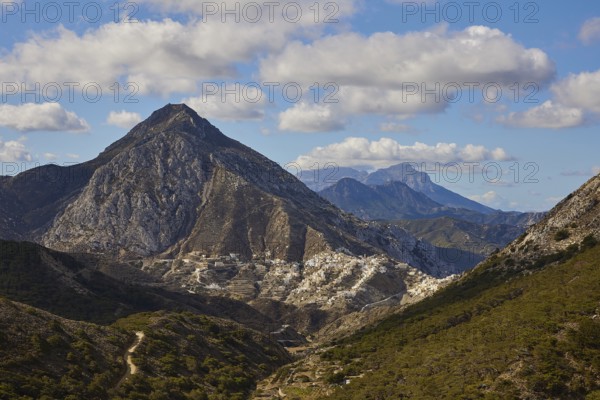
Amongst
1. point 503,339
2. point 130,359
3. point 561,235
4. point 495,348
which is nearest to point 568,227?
point 561,235

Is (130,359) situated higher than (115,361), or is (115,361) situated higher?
(115,361)

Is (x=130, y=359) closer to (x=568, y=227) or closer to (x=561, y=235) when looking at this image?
(x=561, y=235)

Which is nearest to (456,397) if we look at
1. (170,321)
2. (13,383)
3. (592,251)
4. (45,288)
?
(13,383)

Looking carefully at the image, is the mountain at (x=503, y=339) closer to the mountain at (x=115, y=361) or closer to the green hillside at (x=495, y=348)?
the green hillside at (x=495, y=348)

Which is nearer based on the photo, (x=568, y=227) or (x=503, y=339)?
(x=503, y=339)

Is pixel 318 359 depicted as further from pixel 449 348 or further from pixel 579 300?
pixel 579 300

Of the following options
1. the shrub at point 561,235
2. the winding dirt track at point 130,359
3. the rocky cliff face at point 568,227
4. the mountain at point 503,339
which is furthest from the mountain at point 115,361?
the shrub at point 561,235

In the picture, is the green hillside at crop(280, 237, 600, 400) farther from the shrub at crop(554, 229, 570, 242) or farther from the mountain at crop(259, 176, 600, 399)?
the shrub at crop(554, 229, 570, 242)

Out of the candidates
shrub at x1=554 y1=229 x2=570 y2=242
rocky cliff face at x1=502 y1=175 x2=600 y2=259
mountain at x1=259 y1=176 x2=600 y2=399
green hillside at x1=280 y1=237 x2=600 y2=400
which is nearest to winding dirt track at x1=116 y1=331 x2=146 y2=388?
mountain at x1=259 y1=176 x2=600 y2=399
